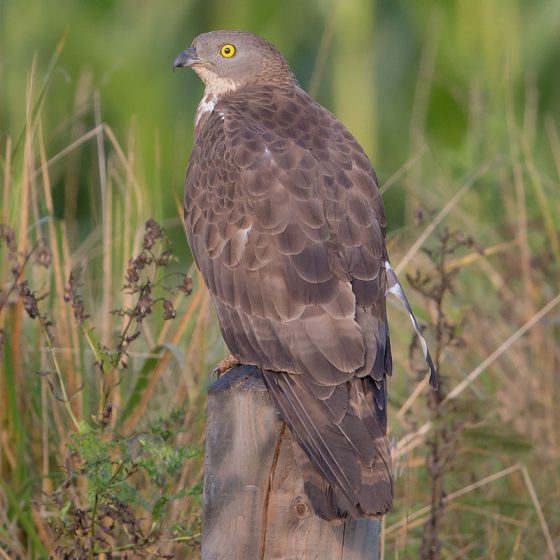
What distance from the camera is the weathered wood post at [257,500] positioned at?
2953 mm

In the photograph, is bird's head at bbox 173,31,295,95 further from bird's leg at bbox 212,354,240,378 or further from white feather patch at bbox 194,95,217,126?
bird's leg at bbox 212,354,240,378

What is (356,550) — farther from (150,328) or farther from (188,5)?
(188,5)

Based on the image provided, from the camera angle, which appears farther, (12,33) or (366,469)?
(12,33)

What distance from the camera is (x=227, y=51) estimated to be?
4.96m

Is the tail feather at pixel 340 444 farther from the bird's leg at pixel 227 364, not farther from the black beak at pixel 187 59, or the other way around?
the black beak at pixel 187 59

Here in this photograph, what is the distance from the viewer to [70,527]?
11.8ft

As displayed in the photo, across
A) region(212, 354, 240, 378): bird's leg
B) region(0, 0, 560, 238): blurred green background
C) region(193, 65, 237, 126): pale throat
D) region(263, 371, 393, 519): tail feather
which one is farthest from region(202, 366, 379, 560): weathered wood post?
region(0, 0, 560, 238): blurred green background

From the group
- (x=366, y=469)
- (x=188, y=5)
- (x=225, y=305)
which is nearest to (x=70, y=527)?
(x=225, y=305)

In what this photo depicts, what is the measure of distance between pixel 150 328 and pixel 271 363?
1.79 m

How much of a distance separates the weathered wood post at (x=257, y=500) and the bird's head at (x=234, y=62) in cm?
203

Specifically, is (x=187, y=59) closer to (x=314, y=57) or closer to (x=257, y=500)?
(x=257, y=500)

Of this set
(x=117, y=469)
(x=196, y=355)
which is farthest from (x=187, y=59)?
(x=117, y=469)

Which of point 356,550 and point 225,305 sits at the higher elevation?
point 225,305

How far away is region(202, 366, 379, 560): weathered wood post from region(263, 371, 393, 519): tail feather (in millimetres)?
58
